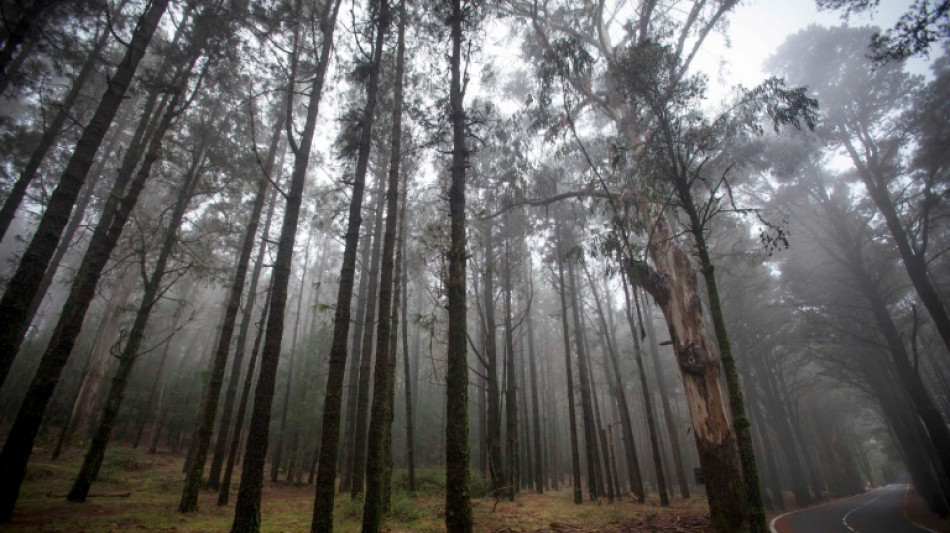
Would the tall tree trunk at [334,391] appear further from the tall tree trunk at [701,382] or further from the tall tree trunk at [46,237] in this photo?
the tall tree trunk at [701,382]

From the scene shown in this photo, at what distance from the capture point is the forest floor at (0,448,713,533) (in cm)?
712

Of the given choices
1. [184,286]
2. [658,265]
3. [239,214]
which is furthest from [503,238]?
[184,286]

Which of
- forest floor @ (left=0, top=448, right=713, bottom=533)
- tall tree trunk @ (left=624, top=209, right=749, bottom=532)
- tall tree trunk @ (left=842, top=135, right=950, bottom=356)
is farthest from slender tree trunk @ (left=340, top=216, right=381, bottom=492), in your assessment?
tall tree trunk @ (left=842, top=135, right=950, bottom=356)

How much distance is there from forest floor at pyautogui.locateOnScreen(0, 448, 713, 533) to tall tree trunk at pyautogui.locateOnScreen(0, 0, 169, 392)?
1655 millimetres

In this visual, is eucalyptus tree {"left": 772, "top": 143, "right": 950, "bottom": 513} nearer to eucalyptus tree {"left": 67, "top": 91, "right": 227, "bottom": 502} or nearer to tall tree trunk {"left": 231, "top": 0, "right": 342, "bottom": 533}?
tall tree trunk {"left": 231, "top": 0, "right": 342, "bottom": 533}

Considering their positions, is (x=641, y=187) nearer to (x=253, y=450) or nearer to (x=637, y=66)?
(x=637, y=66)

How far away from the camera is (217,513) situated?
8.99 m

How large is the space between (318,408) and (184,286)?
15366mm

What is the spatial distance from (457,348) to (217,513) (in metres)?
7.96

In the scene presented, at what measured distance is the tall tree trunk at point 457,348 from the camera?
5520mm

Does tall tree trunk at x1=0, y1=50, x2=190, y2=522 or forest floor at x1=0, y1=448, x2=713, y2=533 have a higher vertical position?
tall tree trunk at x1=0, y1=50, x2=190, y2=522

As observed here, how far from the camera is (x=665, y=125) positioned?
20.5 feet

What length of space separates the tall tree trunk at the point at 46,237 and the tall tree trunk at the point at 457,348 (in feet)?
19.9

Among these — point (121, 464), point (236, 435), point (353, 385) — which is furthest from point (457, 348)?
point (121, 464)
